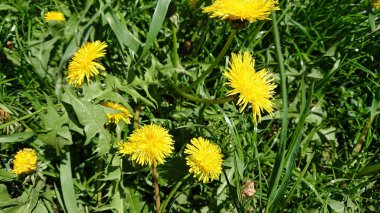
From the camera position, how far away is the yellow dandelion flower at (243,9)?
129 cm

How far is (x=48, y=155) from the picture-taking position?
5.15 ft

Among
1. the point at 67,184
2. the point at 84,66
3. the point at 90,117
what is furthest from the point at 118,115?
the point at 67,184

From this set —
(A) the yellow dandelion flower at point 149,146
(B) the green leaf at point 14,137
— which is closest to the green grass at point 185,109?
(B) the green leaf at point 14,137

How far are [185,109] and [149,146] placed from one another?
490mm

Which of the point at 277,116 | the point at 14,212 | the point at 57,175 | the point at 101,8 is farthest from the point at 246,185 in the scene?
the point at 101,8

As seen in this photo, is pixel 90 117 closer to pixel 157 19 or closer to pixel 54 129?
pixel 54 129

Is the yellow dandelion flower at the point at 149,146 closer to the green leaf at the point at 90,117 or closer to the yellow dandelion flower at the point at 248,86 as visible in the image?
the green leaf at the point at 90,117

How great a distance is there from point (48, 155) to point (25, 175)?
12cm

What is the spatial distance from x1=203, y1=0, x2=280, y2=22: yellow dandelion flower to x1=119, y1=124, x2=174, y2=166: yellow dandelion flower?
0.44 metres

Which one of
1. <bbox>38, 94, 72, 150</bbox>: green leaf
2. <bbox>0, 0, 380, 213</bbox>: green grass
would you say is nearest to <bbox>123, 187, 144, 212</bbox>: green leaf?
<bbox>0, 0, 380, 213</bbox>: green grass

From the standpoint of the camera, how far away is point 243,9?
130 centimetres

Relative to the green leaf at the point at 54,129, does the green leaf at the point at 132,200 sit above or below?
below

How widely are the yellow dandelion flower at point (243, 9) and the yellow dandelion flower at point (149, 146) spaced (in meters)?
0.44

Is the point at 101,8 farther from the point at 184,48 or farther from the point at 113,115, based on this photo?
the point at 113,115
